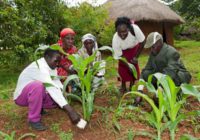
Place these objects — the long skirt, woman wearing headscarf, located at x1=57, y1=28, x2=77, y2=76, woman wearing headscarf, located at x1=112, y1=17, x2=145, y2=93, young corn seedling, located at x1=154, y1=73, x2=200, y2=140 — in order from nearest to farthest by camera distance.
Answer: young corn seedling, located at x1=154, y1=73, x2=200, y2=140 < woman wearing headscarf, located at x1=57, y1=28, x2=77, y2=76 < woman wearing headscarf, located at x1=112, y1=17, x2=145, y2=93 < the long skirt

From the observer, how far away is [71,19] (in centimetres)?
999

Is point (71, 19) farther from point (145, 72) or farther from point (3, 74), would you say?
point (145, 72)

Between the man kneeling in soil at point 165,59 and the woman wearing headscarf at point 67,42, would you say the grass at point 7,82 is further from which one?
the man kneeling in soil at point 165,59

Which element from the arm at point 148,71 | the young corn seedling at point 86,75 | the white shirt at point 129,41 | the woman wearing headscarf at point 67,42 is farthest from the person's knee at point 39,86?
the white shirt at point 129,41

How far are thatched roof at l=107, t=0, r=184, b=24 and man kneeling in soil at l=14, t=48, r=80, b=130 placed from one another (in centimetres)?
1080

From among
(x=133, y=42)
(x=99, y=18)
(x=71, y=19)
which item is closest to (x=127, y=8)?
(x=99, y=18)

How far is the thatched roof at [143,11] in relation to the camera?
1433cm

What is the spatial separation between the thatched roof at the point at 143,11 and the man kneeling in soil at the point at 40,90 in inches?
425

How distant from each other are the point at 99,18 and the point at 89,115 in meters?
7.45

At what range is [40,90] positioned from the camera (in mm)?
3475

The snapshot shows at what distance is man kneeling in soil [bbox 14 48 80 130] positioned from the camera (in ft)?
11.0

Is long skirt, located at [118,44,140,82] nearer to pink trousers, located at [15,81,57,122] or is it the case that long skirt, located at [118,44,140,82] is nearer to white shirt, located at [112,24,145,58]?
white shirt, located at [112,24,145,58]

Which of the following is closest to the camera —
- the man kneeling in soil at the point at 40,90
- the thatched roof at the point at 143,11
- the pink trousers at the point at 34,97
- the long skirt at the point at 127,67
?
the man kneeling in soil at the point at 40,90

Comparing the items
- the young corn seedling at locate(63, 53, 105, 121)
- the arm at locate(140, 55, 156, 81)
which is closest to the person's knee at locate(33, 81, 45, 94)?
the young corn seedling at locate(63, 53, 105, 121)
